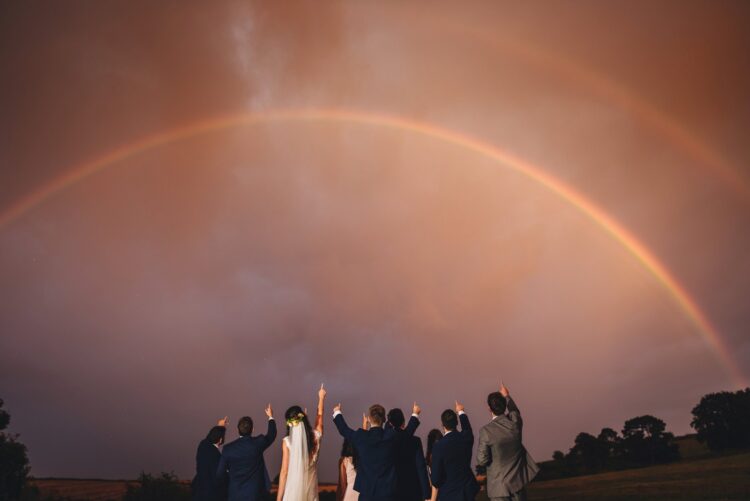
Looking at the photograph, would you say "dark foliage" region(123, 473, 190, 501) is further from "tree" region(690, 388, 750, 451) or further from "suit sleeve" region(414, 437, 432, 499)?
"tree" region(690, 388, 750, 451)

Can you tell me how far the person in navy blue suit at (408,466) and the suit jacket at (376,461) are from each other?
0.38 ft

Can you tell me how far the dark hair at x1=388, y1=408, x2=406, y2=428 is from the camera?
25.4 ft

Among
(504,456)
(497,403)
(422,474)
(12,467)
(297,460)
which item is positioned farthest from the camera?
(12,467)

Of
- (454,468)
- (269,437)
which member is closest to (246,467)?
(269,437)

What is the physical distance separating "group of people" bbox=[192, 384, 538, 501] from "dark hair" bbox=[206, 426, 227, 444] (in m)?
0.02

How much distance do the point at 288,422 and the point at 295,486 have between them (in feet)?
3.70

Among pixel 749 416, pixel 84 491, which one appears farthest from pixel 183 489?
pixel 749 416

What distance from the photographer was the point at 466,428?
874 centimetres

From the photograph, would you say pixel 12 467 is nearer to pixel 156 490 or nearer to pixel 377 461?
pixel 156 490

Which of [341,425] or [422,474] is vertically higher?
[341,425]

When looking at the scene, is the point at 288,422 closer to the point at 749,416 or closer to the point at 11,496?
the point at 11,496

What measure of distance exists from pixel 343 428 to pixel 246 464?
297cm

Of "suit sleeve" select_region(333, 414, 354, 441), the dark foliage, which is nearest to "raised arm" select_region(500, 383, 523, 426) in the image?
"suit sleeve" select_region(333, 414, 354, 441)

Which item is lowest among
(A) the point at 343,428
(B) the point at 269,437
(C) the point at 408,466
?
(C) the point at 408,466
